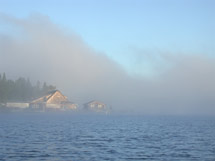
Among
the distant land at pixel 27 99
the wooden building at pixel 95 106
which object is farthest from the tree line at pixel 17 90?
the wooden building at pixel 95 106

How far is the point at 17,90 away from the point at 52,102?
44.5 ft

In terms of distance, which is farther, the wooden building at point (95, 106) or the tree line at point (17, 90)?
the wooden building at point (95, 106)

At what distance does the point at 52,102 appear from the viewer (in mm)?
117562

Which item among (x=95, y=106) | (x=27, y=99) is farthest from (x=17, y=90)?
(x=95, y=106)

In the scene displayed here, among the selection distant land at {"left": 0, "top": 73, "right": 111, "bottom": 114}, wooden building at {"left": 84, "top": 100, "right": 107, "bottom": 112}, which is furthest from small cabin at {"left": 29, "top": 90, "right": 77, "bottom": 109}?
wooden building at {"left": 84, "top": 100, "right": 107, "bottom": 112}

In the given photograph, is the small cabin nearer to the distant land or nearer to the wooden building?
the distant land

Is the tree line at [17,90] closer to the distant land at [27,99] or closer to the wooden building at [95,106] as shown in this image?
the distant land at [27,99]

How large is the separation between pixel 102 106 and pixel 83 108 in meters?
8.79

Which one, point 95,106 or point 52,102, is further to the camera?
point 95,106

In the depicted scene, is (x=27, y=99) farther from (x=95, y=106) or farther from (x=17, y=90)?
(x=95, y=106)

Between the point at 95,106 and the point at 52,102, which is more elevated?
the point at 52,102

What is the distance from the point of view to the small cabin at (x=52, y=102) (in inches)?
4486

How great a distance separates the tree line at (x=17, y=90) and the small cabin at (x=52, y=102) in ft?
25.4

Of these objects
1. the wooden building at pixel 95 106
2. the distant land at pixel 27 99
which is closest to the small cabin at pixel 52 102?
the distant land at pixel 27 99
